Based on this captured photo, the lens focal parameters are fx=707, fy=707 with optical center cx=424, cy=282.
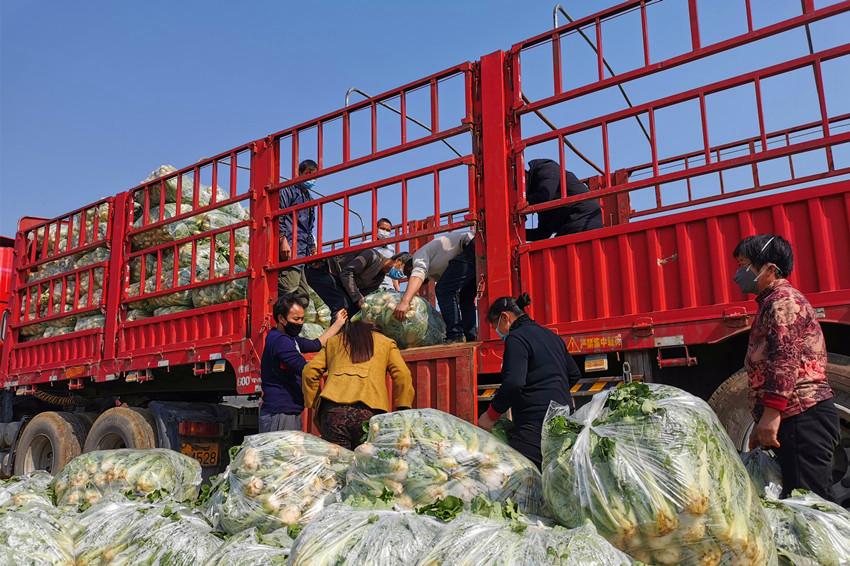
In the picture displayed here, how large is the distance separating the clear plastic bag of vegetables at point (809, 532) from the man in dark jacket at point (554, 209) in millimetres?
2140

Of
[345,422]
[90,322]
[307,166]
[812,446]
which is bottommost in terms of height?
[812,446]

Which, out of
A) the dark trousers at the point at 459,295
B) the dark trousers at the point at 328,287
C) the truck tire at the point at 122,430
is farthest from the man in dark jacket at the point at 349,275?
the truck tire at the point at 122,430

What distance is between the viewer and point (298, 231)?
5.78 meters

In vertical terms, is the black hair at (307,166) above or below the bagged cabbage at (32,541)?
above

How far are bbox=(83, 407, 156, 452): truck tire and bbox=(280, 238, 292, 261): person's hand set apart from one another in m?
2.20

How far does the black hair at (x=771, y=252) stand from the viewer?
3027 millimetres

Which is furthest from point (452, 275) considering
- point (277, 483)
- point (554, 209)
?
point (277, 483)

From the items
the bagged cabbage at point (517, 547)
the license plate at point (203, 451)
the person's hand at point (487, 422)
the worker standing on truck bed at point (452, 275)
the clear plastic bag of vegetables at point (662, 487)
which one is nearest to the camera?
the bagged cabbage at point (517, 547)

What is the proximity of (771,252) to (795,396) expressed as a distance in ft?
2.01

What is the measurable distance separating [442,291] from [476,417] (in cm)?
114

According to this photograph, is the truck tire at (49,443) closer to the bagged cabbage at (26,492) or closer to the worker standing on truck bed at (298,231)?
the bagged cabbage at (26,492)

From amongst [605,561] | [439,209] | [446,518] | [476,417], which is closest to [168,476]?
[476,417]

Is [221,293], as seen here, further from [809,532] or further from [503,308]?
[809,532]

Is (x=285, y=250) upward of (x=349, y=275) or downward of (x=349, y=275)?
upward
